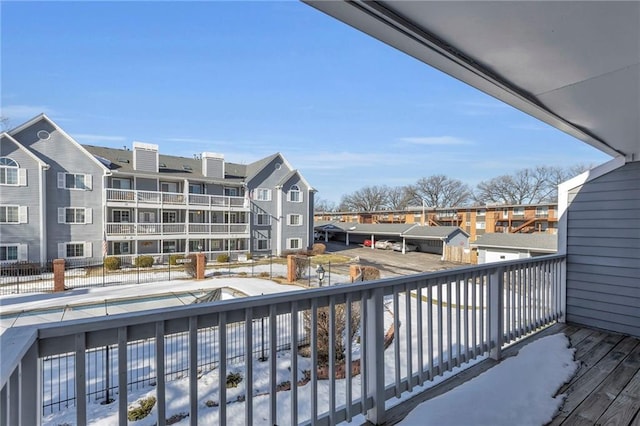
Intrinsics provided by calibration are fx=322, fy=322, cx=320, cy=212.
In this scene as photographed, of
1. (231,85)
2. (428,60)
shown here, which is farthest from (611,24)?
(231,85)

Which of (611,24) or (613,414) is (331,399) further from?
(611,24)

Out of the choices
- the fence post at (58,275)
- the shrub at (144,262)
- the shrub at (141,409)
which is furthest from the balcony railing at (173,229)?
the shrub at (141,409)

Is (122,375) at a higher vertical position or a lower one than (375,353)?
higher

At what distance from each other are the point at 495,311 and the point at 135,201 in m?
15.4

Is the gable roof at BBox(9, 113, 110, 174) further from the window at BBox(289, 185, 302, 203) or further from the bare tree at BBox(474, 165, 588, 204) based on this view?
the bare tree at BBox(474, 165, 588, 204)

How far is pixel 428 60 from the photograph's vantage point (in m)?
1.44

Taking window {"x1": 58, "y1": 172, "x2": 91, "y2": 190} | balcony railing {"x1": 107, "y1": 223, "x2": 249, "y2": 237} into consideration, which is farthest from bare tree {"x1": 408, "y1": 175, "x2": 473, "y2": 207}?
window {"x1": 58, "y1": 172, "x2": 91, "y2": 190}

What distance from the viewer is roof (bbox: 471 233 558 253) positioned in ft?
42.4

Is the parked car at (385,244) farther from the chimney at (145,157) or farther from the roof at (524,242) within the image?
the chimney at (145,157)

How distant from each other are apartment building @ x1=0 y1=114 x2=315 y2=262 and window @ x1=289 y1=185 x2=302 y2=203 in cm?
6

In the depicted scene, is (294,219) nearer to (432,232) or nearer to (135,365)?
(432,232)

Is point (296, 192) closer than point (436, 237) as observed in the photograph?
Yes

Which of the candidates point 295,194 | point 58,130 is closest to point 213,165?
point 295,194

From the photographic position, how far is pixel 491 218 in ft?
77.2
